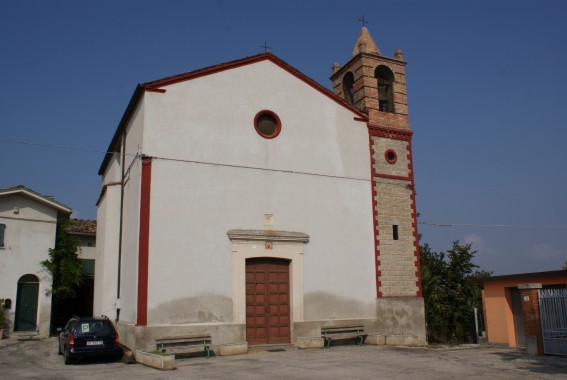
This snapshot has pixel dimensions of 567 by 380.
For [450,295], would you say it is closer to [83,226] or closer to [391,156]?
[391,156]

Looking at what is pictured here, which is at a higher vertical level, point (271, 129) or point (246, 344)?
point (271, 129)

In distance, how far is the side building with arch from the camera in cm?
2220

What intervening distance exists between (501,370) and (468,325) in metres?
11.8

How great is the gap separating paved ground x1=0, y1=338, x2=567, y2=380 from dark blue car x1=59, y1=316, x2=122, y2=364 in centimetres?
33

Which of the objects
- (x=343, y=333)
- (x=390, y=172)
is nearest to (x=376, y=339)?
(x=343, y=333)

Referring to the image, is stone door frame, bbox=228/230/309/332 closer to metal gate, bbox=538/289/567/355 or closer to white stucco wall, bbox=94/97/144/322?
white stucco wall, bbox=94/97/144/322

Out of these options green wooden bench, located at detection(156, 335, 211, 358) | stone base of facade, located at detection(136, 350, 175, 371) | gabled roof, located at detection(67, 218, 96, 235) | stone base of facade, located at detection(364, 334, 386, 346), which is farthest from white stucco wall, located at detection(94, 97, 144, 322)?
stone base of facade, located at detection(364, 334, 386, 346)

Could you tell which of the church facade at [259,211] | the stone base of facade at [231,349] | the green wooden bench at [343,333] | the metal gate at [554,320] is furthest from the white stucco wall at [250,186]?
the metal gate at [554,320]

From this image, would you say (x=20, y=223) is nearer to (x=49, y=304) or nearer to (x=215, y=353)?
(x=49, y=304)

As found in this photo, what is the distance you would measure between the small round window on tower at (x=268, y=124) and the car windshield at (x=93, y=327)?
7.73m

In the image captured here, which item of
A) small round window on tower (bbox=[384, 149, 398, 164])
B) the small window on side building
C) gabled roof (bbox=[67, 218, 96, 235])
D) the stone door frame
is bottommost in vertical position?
the stone door frame

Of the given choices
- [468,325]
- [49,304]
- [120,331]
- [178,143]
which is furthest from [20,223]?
[468,325]

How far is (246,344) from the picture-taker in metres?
15.1

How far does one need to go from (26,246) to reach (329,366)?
16572mm
